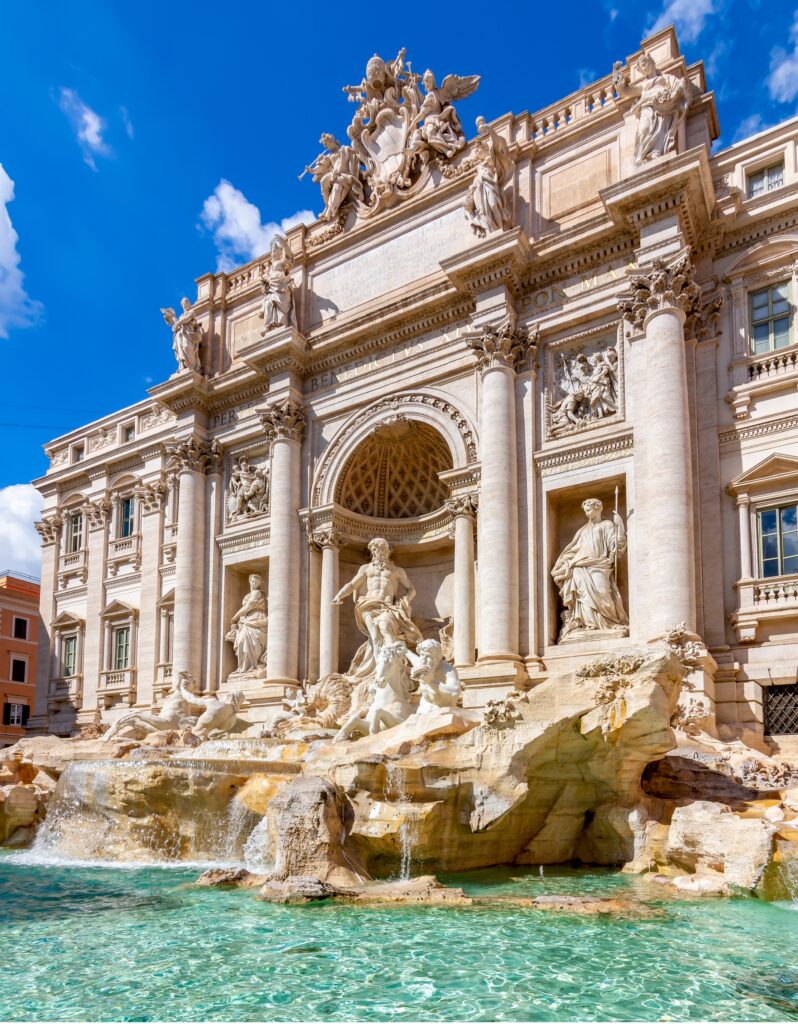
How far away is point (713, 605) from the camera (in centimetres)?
1656

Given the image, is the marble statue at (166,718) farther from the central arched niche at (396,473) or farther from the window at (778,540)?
the window at (778,540)

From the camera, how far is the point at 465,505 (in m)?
19.8

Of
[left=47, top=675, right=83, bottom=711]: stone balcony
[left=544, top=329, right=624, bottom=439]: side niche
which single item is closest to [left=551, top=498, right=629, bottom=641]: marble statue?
[left=544, top=329, right=624, bottom=439]: side niche

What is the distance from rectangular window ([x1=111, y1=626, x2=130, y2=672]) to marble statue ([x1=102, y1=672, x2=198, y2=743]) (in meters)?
7.11

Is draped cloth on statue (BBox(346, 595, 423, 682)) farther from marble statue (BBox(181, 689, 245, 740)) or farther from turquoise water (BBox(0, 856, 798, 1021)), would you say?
turquoise water (BBox(0, 856, 798, 1021))

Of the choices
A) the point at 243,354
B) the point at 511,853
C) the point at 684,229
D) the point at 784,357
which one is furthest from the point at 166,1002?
the point at 243,354

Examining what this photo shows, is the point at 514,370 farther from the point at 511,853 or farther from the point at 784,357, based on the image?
the point at 511,853

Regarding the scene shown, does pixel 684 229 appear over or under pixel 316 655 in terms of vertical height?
over

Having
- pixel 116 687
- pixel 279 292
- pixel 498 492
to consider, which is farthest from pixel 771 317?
pixel 116 687

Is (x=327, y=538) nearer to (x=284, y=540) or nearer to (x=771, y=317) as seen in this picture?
(x=284, y=540)

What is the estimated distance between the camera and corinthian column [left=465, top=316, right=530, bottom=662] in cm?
1816

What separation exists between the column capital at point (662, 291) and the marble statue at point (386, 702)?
26.4 feet

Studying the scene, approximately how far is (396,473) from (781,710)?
1118cm

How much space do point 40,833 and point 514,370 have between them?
12566mm
